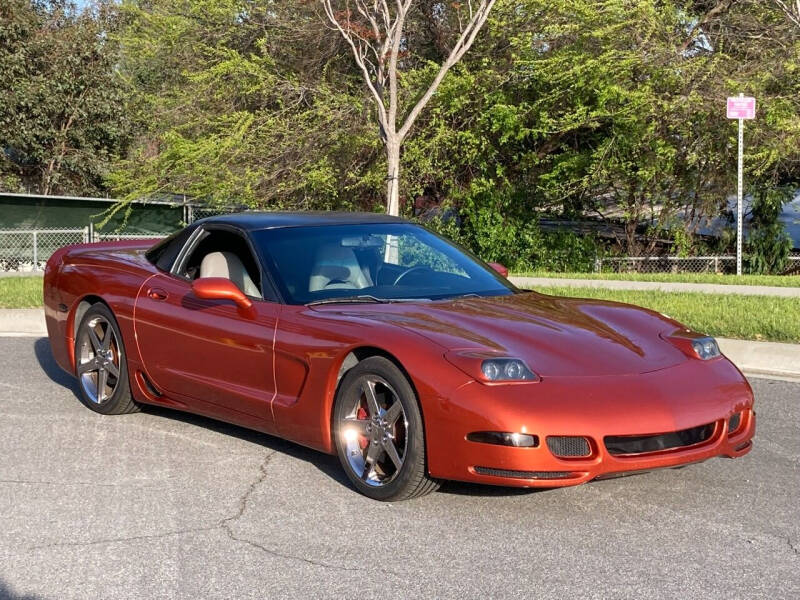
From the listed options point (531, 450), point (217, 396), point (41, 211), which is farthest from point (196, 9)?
point (531, 450)

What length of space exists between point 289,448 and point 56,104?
29037 millimetres

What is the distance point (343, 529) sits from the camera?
4.94 metres

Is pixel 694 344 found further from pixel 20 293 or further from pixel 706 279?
pixel 706 279

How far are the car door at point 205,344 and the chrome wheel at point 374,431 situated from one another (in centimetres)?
64

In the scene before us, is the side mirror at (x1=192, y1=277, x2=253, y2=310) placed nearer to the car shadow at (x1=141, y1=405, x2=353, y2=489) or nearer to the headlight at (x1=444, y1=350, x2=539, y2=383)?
the car shadow at (x1=141, y1=405, x2=353, y2=489)

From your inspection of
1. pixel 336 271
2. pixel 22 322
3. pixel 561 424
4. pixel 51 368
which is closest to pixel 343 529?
pixel 561 424

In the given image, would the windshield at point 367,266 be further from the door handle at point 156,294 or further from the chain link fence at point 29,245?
the chain link fence at point 29,245

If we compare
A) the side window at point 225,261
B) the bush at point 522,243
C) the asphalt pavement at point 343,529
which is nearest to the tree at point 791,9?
the bush at point 522,243

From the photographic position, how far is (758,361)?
32.2 ft

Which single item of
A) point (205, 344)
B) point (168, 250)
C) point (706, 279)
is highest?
point (168, 250)

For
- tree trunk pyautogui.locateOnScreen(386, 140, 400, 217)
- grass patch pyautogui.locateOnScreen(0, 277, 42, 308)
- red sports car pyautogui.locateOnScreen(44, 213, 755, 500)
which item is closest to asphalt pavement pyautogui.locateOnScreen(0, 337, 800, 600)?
red sports car pyautogui.locateOnScreen(44, 213, 755, 500)

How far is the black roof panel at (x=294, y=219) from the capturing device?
6.71m

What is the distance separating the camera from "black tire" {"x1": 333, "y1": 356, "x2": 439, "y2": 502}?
514 centimetres

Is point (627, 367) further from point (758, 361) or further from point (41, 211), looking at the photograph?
point (41, 211)
